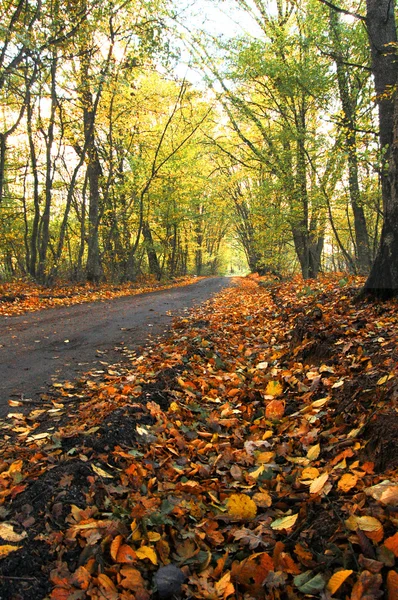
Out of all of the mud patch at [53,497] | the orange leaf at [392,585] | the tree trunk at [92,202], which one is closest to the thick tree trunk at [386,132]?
the orange leaf at [392,585]

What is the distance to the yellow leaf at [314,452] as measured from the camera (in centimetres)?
237

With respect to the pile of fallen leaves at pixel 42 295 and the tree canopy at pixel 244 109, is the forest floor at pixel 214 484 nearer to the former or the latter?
the tree canopy at pixel 244 109

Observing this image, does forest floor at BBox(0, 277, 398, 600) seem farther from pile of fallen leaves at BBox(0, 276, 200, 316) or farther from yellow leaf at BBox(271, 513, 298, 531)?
pile of fallen leaves at BBox(0, 276, 200, 316)

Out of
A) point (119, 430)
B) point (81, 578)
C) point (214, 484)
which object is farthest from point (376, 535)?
point (119, 430)

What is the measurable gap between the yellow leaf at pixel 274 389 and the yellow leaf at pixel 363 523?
5.98 feet

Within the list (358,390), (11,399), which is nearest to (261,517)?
(358,390)

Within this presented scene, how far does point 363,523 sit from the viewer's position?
159 centimetres

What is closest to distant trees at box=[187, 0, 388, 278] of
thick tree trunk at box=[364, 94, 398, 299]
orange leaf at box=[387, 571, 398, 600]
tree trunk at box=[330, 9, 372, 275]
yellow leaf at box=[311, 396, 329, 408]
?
tree trunk at box=[330, 9, 372, 275]

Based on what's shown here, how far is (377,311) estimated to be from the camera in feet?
14.8

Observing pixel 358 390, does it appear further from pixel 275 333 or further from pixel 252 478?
pixel 275 333

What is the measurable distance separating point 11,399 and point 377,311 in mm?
4231

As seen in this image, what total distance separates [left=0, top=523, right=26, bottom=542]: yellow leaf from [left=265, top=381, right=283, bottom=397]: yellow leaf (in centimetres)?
230

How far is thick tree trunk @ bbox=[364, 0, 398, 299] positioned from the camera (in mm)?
4770

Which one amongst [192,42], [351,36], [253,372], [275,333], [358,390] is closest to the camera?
[358,390]
